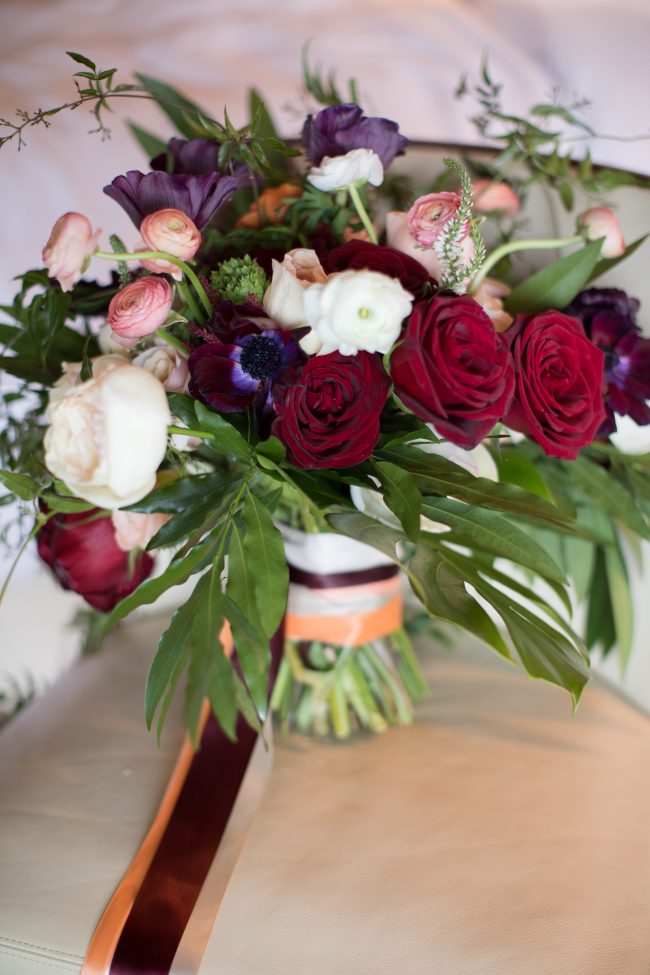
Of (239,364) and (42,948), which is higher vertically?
(239,364)

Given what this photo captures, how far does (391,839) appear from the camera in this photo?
618 millimetres

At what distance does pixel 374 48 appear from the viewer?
1.10m

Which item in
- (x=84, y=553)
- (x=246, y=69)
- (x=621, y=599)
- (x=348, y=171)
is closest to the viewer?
(x=348, y=171)

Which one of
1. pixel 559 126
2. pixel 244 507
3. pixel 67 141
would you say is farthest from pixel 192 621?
pixel 559 126

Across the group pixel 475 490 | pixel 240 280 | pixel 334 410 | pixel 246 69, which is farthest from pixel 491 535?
pixel 246 69

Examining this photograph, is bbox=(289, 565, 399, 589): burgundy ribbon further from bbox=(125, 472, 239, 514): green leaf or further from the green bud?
the green bud

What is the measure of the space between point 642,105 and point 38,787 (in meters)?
0.99

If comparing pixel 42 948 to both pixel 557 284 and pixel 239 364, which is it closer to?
pixel 239 364

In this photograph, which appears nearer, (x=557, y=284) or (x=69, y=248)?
(x=69, y=248)

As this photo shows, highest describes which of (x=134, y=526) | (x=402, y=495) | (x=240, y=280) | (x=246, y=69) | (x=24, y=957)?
(x=246, y=69)

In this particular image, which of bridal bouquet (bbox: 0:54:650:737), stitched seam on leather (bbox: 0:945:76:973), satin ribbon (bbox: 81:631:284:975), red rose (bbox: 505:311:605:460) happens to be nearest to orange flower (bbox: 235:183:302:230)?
bridal bouquet (bbox: 0:54:650:737)

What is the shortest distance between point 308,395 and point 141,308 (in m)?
0.12

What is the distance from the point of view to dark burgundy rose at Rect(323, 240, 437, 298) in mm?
500

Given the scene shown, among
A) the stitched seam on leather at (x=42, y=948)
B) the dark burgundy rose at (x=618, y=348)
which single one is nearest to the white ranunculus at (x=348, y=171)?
the dark burgundy rose at (x=618, y=348)
